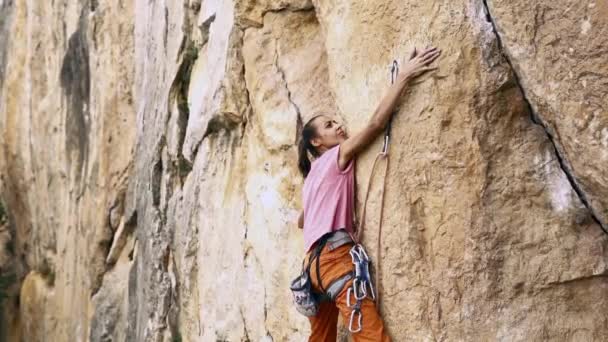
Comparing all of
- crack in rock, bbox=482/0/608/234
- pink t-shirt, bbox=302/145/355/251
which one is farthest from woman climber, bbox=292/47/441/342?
crack in rock, bbox=482/0/608/234

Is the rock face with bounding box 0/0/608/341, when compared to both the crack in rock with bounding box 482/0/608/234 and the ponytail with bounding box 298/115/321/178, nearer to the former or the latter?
the crack in rock with bounding box 482/0/608/234

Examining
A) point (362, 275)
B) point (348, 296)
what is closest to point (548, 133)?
point (362, 275)

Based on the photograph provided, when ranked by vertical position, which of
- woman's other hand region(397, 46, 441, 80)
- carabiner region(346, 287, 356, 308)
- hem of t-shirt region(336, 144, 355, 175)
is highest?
woman's other hand region(397, 46, 441, 80)

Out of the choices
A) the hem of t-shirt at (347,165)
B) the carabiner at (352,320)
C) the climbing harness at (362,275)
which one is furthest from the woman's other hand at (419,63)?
the carabiner at (352,320)

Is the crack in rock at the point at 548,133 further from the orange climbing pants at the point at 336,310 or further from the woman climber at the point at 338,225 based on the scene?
the orange climbing pants at the point at 336,310

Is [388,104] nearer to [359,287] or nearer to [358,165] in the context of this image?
[358,165]

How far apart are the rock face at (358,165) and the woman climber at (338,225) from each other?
0.08 meters

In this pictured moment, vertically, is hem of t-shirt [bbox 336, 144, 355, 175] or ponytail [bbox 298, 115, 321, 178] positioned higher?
ponytail [bbox 298, 115, 321, 178]

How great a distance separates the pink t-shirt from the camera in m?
4.61

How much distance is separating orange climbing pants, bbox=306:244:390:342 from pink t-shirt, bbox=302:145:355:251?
122 mm

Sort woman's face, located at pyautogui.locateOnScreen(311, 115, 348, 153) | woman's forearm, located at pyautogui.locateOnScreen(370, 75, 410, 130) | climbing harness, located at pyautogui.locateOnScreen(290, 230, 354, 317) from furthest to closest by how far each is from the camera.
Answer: woman's face, located at pyautogui.locateOnScreen(311, 115, 348, 153)
climbing harness, located at pyautogui.locateOnScreen(290, 230, 354, 317)
woman's forearm, located at pyautogui.locateOnScreen(370, 75, 410, 130)

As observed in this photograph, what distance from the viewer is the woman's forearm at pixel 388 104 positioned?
4.37m

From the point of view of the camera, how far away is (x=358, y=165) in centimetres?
471

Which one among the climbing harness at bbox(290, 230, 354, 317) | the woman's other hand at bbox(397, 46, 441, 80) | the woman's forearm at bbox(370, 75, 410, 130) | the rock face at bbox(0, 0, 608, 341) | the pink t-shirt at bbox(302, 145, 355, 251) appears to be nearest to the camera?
the rock face at bbox(0, 0, 608, 341)
